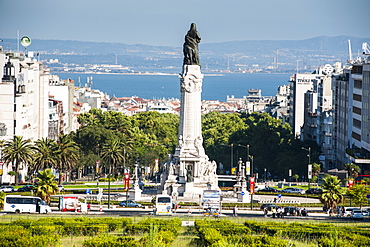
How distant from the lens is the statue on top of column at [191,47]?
341 feet

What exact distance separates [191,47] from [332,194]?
27468mm

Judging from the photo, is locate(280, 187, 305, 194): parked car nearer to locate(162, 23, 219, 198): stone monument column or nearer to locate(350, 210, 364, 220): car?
locate(162, 23, 219, 198): stone monument column

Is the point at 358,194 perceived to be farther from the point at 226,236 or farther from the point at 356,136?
the point at 356,136

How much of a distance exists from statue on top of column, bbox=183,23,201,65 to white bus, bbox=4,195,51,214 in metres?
31.0

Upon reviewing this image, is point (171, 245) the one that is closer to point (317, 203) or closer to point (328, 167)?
point (317, 203)

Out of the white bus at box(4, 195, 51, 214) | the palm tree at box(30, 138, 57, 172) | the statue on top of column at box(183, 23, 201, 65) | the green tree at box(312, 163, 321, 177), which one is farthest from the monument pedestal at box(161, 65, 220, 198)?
the green tree at box(312, 163, 321, 177)

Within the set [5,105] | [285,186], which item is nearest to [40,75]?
[5,105]

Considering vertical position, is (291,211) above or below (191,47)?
below

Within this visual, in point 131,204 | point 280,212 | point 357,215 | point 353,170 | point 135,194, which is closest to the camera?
point 357,215

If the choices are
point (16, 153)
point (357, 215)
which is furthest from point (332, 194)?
point (16, 153)

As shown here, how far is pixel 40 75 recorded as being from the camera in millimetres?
142750

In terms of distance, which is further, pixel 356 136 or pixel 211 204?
pixel 356 136

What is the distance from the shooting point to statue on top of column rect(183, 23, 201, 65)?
341 ft

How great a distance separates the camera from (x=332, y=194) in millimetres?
85812
